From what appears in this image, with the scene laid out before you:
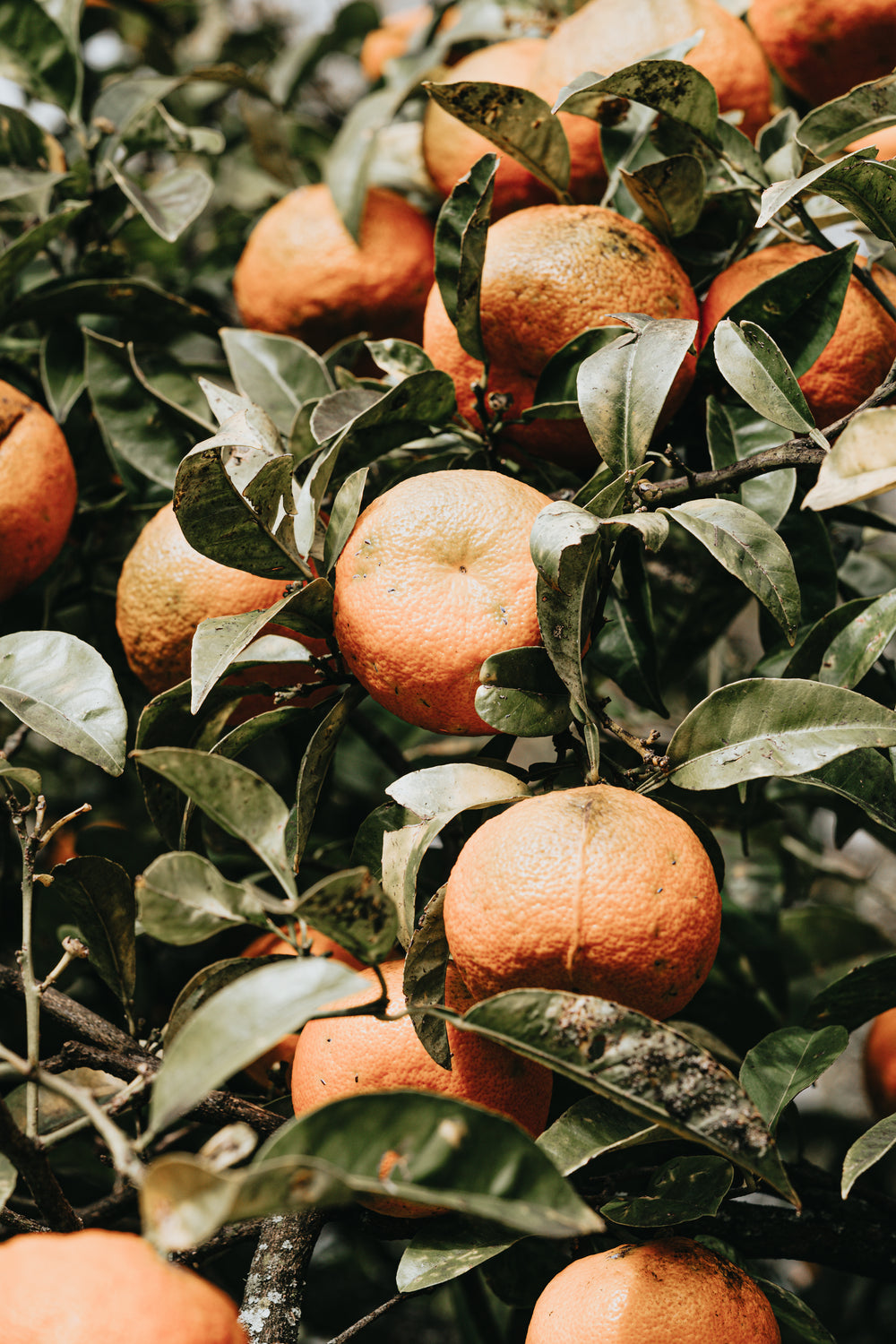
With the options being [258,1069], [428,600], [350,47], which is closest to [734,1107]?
[428,600]

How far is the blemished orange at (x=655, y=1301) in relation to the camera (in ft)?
2.10

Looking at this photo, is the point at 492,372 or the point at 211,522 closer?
the point at 211,522

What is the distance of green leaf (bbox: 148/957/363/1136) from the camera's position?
1.58 ft

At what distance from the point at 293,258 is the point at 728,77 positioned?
50cm

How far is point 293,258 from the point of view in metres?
1.15

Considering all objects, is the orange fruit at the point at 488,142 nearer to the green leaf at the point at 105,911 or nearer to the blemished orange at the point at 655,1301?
the green leaf at the point at 105,911

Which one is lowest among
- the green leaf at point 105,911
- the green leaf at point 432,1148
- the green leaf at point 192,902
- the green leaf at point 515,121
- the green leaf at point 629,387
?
the green leaf at point 105,911

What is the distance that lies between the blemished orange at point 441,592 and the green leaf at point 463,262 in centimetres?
18

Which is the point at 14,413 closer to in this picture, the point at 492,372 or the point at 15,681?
the point at 15,681

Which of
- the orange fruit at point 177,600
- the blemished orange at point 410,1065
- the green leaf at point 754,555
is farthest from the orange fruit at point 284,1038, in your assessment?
the green leaf at point 754,555

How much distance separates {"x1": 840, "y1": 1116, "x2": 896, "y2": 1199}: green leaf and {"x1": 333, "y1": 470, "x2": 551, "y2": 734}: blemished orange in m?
0.40

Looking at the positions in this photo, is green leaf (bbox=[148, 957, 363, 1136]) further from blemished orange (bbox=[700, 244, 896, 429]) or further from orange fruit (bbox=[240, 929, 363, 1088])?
blemished orange (bbox=[700, 244, 896, 429])

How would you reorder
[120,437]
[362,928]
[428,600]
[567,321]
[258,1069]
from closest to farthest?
[362,928] → [428,600] → [567,321] → [258,1069] → [120,437]

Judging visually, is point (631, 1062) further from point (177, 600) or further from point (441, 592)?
point (177, 600)
